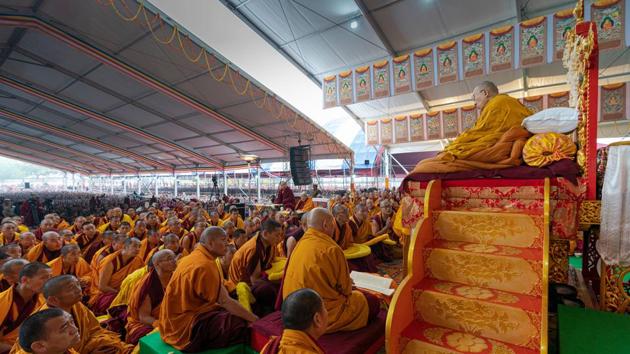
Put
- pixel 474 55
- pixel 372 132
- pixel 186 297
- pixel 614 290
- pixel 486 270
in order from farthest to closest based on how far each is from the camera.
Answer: pixel 372 132 → pixel 474 55 → pixel 186 297 → pixel 614 290 → pixel 486 270

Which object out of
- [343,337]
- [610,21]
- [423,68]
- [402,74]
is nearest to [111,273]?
[343,337]

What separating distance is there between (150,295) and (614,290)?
13.6ft

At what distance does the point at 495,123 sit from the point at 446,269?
1.71 meters

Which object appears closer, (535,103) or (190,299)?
(190,299)

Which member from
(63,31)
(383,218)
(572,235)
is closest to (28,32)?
(63,31)

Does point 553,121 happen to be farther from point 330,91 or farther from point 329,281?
point 330,91

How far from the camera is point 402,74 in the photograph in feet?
25.0

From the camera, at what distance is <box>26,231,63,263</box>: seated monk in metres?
4.31

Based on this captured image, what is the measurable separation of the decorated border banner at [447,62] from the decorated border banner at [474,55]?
0.21 meters

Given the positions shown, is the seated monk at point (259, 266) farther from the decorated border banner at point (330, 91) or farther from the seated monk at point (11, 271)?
the decorated border banner at point (330, 91)

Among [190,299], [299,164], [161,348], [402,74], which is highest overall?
[402,74]

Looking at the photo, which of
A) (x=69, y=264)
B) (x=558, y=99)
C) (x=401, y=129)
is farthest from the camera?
(x=401, y=129)

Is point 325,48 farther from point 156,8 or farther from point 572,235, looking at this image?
point 572,235

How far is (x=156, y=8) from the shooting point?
755 cm
